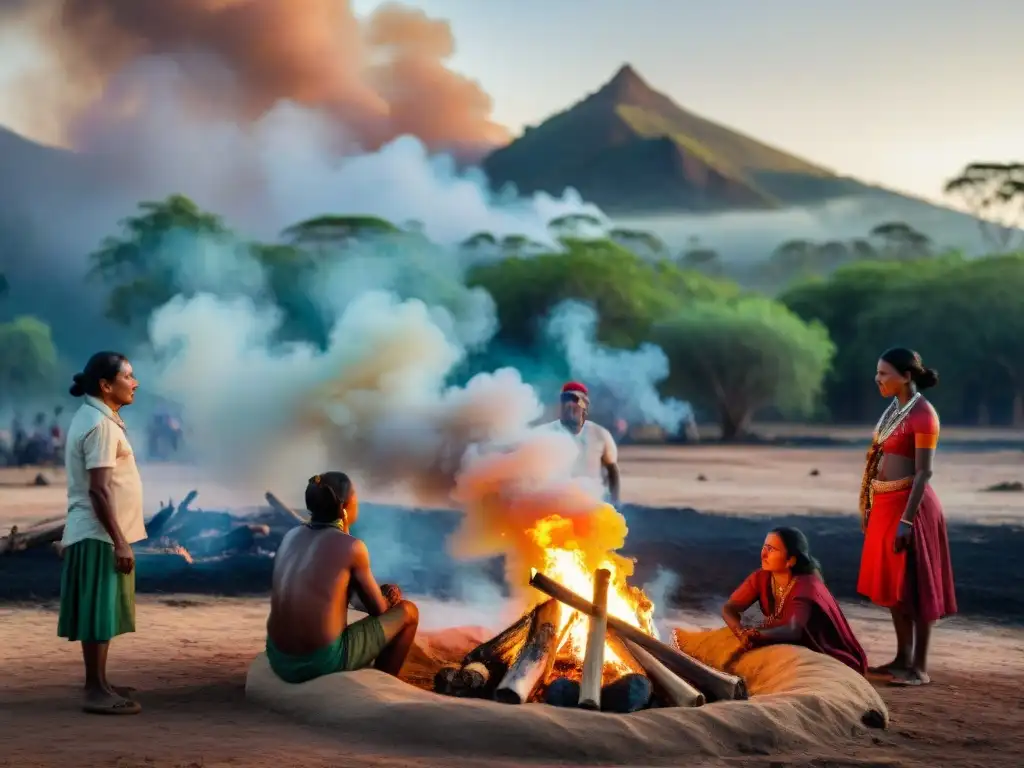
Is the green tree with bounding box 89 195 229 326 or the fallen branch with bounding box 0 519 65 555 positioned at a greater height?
the green tree with bounding box 89 195 229 326

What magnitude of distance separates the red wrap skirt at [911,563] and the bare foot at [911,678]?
33 cm

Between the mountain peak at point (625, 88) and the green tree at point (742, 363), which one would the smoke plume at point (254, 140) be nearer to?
the green tree at point (742, 363)

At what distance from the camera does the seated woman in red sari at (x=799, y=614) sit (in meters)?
6.51

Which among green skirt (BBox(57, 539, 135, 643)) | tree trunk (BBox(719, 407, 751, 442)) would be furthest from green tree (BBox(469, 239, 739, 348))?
green skirt (BBox(57, 539, 135, 643))

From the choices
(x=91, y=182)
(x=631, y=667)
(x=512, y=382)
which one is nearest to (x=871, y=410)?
(x=91, y=182)

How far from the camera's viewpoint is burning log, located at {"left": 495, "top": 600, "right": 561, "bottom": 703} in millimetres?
5906

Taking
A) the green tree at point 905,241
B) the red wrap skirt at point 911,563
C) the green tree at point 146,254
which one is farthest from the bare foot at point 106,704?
the green tree at point 905,241

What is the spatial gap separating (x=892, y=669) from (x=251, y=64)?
41440 mm

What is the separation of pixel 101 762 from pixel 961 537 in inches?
487

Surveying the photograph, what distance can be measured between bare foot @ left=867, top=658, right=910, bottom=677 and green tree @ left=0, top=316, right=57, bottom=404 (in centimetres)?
3945

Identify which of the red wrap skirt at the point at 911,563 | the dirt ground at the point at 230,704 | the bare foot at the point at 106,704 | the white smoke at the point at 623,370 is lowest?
the dirt ground at the point at 230,704

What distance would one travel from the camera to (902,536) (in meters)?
6.82

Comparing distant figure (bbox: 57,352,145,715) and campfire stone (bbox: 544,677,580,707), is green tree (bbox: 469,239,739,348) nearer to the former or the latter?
campfire stone (bbox: 544,677,580,707)

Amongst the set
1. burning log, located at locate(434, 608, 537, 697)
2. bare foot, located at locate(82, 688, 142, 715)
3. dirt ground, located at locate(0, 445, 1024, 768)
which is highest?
burning log, located at locate(434, 608, 537, 697)
